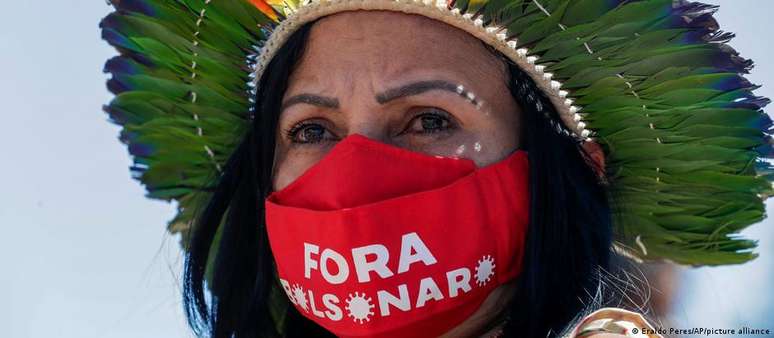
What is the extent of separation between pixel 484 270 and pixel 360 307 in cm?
34

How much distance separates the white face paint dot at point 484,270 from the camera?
3309mm

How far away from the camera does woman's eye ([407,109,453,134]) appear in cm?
355

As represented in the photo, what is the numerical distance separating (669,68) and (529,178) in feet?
1.74

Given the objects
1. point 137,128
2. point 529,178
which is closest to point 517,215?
point 529,178

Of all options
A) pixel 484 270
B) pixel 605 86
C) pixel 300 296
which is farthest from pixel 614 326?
pixel 605 86

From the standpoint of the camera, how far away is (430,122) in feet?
11.7

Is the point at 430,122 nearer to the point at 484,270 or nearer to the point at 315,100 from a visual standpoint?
the point at 315,100

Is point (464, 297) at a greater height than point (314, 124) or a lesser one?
lesser

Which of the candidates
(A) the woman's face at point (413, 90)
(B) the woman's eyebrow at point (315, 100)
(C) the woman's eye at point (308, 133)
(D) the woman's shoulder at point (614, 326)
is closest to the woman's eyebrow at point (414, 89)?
(A) the woman's face at point (413, 90)

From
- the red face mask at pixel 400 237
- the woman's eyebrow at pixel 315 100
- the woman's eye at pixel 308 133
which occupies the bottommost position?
the red face mask at pixel 400 237

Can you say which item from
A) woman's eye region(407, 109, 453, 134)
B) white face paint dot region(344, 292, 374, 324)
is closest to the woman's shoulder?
white face paint dot region(344, 292, 374, 324)

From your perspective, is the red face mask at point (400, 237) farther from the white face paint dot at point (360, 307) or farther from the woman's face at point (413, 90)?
the woman's face at point (413, 90)

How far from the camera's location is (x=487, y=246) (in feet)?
10.9

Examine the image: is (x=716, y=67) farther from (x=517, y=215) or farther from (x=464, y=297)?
(x=464, y=297)
